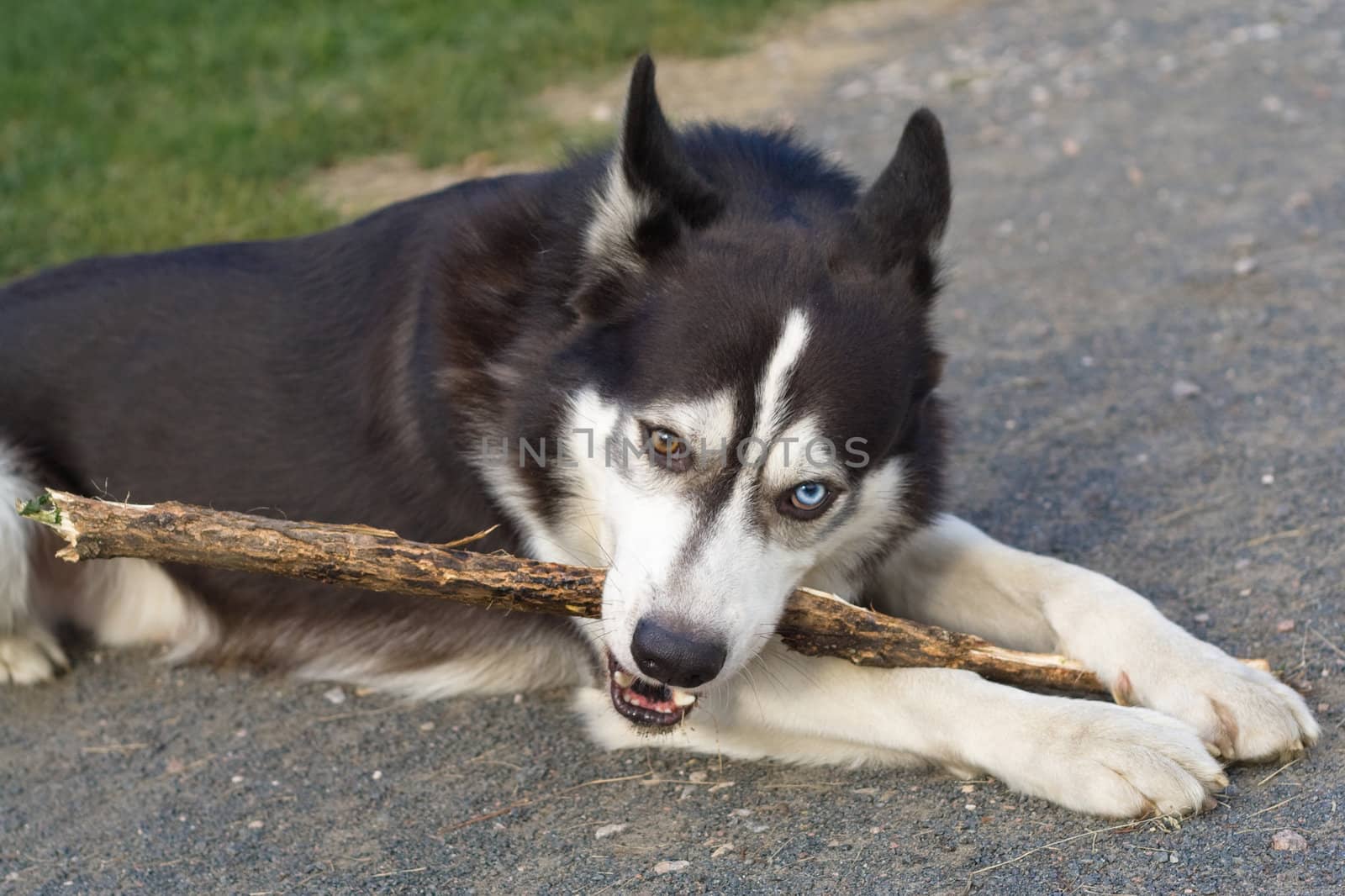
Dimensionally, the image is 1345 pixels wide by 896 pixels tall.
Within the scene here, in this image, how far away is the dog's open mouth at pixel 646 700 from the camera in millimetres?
3133

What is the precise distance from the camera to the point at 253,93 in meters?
9.09

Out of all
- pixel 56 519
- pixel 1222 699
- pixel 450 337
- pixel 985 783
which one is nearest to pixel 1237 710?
pixel 1222 699

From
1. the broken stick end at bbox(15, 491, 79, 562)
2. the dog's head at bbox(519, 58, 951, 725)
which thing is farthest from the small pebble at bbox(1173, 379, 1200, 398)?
the broken stick end at bbox(15, 491, 79, 562)

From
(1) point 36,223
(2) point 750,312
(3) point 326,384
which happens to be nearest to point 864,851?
(2) point 750,312

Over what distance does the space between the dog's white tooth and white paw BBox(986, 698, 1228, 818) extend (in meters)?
0.68

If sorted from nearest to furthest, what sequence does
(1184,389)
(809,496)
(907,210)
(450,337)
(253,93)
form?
(809,496) < (907,210) < (450,337) < (1184,389) < (253,93)

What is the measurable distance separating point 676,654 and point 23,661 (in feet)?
7.59

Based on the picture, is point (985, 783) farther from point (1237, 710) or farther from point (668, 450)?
point (668, 450)

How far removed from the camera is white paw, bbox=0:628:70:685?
13.2ft

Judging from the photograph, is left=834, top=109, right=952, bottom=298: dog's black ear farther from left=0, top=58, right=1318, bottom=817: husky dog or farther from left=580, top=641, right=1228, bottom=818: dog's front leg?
left=580, top=641, right=1228, bottom=818: dog's front leg

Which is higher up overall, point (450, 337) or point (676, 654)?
point (450, 337)

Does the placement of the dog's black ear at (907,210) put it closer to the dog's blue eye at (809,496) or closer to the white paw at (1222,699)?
the dog's blue eye at (809,496)

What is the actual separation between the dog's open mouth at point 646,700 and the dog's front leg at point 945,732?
0.07 meters

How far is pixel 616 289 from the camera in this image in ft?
10.5
